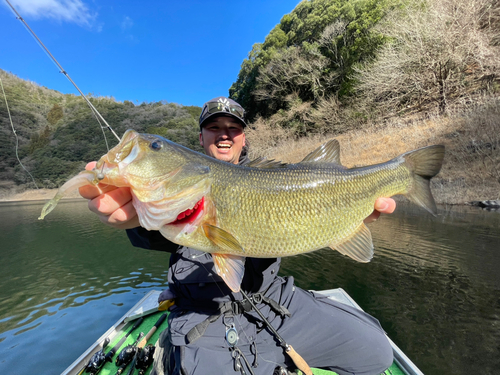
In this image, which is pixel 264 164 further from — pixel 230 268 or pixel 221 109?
pixel 221 109

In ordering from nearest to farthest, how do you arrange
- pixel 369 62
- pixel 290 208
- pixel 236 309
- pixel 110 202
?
pixel 110 202 → pixel 290 208 → pixel 236 309 → pixel 369 62

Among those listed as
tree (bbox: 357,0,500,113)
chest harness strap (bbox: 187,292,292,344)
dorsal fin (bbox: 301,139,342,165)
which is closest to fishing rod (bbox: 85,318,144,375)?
chest harness strap (bbox: 187,292,292,344)

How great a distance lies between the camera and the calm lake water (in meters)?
4.07

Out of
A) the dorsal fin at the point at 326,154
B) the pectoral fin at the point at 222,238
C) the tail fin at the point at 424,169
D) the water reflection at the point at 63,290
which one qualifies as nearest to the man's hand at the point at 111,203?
the pectoral fin at the point at 222,238

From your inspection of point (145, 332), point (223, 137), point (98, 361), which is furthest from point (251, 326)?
point (145, 332)

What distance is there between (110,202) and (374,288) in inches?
239

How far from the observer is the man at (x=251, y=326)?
6.60 ft

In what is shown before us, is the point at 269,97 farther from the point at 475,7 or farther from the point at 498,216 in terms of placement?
the point at 498,216

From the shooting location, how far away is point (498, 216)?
9781 mm

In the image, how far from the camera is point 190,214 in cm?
180

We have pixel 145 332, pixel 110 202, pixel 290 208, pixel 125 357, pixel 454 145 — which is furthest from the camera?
pixel 454 145

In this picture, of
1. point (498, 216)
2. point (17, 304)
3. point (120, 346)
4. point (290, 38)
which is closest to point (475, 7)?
point (498, 216)

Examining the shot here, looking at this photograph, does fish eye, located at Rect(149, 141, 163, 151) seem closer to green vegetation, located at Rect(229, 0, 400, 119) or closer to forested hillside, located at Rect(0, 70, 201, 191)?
green vegetation, located at Rect(229, 0, 400, 119)

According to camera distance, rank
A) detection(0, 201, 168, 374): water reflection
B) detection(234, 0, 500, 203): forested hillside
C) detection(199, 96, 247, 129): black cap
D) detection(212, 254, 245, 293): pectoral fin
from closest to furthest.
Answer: detection(212, 254, 245, 293): pectoral fin
detection(199, 96, 247, 129): black cap
detection(0, 201, 168, 374): water reflection
detection(234, 0, 500, 203): forested hillside
